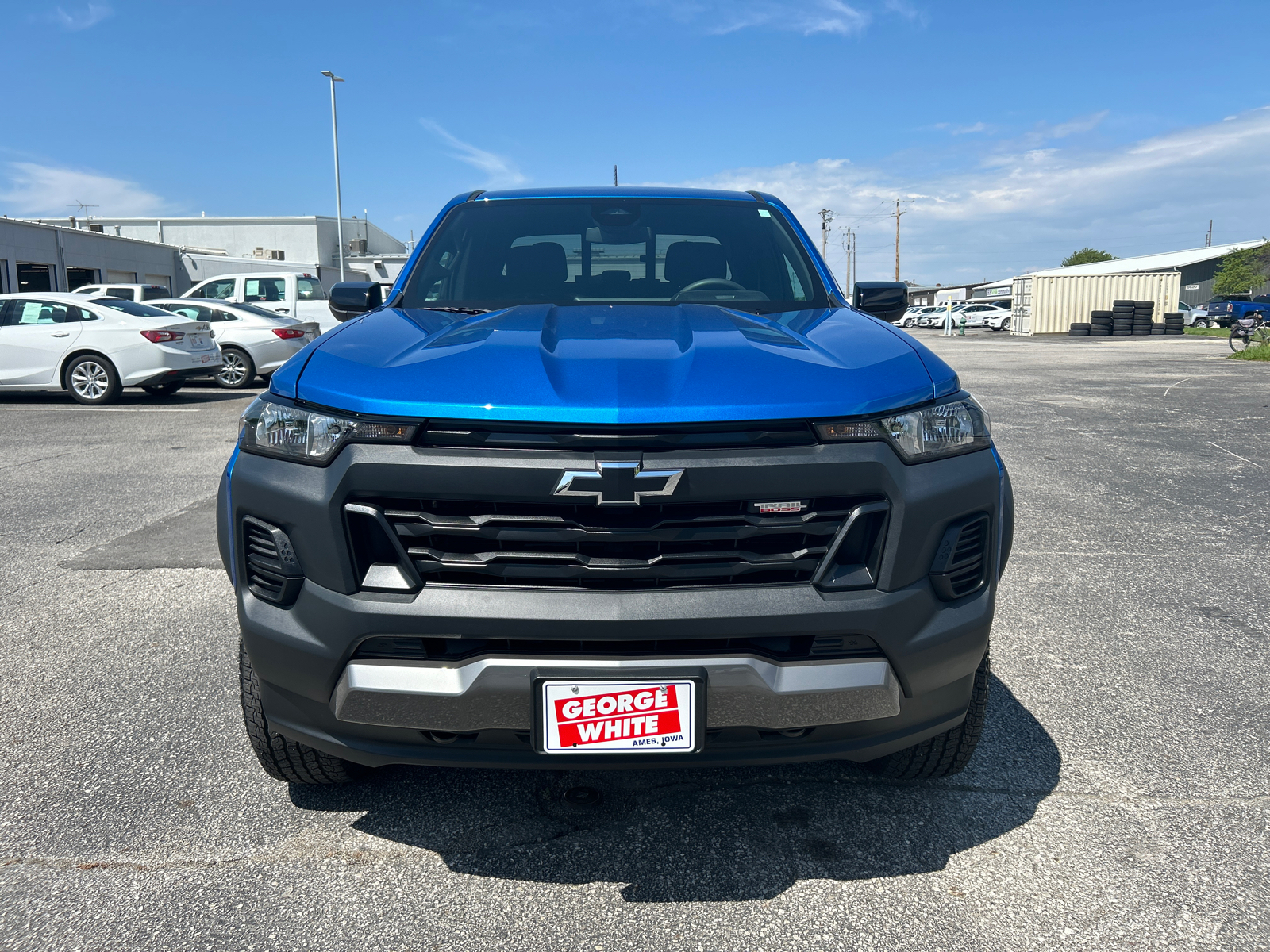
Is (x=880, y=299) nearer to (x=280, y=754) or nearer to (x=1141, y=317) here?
(x=280, y=754)

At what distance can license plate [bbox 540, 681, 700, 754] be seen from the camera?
194 centimetres

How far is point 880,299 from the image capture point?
359cm

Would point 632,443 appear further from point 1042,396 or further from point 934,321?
point 934,321

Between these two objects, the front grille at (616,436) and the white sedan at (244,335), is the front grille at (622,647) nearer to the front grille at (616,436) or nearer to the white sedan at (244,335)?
the front grille at (616,436)

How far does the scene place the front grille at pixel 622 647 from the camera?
1.94 metres

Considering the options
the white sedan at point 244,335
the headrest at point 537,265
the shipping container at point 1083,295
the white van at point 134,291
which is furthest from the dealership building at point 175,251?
the headrest at point 537,265

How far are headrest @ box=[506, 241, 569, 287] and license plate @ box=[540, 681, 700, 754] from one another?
5.97 feet

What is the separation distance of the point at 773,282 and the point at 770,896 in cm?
210

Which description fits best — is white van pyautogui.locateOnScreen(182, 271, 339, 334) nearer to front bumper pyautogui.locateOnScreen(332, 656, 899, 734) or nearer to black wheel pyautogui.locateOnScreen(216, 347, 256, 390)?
black wheel pyautogui.locateOnScreen(216, 347, 256, 390)

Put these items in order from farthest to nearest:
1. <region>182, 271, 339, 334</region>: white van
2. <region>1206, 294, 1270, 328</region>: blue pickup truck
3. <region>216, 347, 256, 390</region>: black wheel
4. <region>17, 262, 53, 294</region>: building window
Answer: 1. <region>1206, 294, 1270, 328</region>: blue pickup truck
2. <region>17, 262, 53, 294</region>: building window
3. <region>182, 271, 339, 334</region>: white van
4. <region>216, 347, 256, 390</region>: black wheel

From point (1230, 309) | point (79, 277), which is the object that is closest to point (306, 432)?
point (79, 277)

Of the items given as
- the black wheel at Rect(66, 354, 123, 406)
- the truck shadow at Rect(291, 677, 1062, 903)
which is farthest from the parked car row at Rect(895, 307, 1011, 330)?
the truck shadow at Rect(291, 677, 1062, 903)

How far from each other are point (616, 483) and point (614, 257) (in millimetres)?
1784

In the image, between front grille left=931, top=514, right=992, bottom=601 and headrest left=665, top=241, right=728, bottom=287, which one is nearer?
front grille left=931, top=514, right=992, bottom=601
